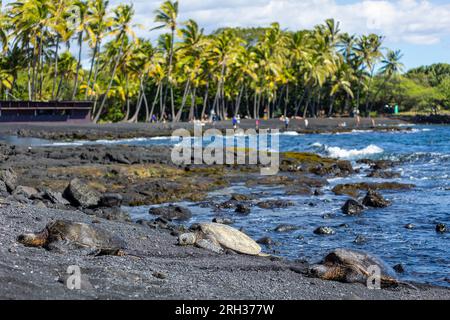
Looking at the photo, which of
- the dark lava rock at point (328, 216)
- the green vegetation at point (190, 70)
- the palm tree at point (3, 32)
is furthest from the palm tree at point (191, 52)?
the dark lava rock at point (328, 216)

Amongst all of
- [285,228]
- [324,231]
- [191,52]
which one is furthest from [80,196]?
[191,52]

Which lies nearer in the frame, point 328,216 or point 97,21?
point 328,216

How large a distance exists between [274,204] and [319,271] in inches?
418

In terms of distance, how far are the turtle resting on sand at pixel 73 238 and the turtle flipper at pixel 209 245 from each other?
1795 mm

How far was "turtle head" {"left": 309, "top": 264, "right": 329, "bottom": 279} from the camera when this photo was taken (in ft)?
39.7

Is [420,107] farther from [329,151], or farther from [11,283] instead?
[11,283]

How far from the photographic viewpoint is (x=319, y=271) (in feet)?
39.9

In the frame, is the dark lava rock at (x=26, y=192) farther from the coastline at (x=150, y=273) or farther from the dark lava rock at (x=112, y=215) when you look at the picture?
the dark lava rock at (x=112, y=215)

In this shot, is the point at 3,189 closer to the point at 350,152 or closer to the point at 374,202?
the point at 374,202

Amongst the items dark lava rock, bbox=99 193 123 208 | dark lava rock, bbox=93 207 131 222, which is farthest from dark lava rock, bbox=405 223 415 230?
dark lava rock, bbox=99 193 123 208

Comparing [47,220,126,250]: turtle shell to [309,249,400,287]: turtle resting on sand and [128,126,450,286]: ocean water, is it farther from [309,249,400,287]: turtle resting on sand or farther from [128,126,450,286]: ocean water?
[128,126,450,286]: ocean water

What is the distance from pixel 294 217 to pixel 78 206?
618cm

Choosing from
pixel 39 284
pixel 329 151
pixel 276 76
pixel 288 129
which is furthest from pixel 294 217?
pixel 276 76

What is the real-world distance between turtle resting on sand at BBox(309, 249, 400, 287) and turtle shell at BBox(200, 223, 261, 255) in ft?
7.04
